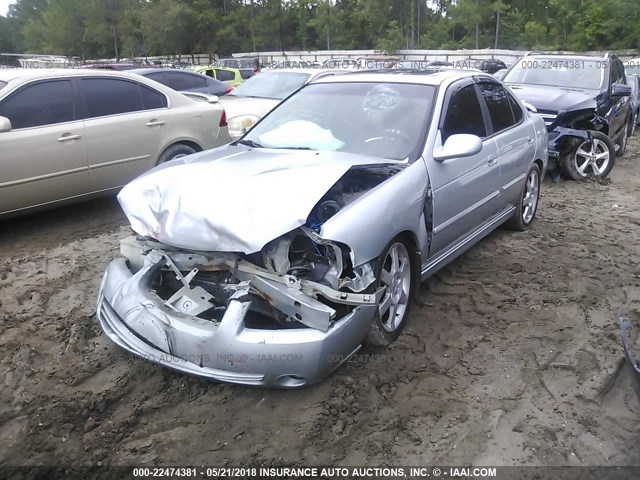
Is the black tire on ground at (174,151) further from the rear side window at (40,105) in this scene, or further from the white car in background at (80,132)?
the rear side window at (40,105)

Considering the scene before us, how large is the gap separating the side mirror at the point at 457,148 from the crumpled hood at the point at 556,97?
5232 mm

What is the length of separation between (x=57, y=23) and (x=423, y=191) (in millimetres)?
71211

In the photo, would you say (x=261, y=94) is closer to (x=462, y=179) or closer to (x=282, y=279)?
(x=462, y=179)

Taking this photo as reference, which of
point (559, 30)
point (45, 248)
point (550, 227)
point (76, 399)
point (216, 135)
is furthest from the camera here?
point (559, 30)

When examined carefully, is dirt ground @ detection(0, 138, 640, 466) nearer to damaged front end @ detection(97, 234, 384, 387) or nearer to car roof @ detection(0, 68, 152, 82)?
damaged front end @ detection(97, 234, 384, 387)

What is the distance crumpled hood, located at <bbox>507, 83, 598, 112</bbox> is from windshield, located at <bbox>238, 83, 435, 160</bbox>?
197 inches

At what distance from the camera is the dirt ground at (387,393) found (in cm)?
271

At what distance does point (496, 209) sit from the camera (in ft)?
16.5

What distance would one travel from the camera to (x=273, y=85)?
9523 millimetres

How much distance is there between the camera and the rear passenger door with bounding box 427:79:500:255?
3932mm

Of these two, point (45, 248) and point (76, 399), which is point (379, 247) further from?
point (45, 248)

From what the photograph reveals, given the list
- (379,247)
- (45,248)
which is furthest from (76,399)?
(45,248)

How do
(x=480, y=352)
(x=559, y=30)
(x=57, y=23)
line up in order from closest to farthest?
(x=480, y=352) → (x=559, y=30) → (x=57, y=23)

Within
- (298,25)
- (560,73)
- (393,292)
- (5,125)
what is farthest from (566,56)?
(298,25)
